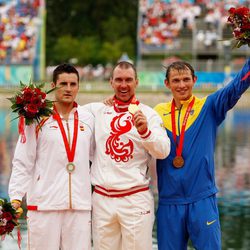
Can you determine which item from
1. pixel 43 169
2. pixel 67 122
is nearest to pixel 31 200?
pixel 43 169

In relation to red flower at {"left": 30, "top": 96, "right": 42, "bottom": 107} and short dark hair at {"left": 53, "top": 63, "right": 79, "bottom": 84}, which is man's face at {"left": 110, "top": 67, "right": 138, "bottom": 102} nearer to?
short dark hair at {"left": 53, "top": 63, "right": 79, "bottom": 84}

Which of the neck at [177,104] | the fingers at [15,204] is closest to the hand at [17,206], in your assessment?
the fingers at [15,204]

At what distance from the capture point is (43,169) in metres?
5.27

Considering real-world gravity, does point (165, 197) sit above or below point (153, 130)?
below

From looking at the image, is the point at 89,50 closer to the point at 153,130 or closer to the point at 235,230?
the point at 235,230

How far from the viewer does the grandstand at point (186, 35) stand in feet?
128

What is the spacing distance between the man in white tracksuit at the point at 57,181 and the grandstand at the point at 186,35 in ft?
105

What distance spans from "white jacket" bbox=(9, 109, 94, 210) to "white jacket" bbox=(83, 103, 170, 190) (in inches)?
4.2

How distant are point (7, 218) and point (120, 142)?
3.07ft

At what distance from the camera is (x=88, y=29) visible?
58.5m

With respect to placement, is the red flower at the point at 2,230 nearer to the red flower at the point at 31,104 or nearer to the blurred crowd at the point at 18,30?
the red flower at the point at 31,104

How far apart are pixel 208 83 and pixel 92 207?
3128 cm

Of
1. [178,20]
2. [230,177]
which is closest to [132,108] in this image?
[230,177]

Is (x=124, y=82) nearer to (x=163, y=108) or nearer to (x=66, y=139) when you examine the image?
(x=163, y=108)
